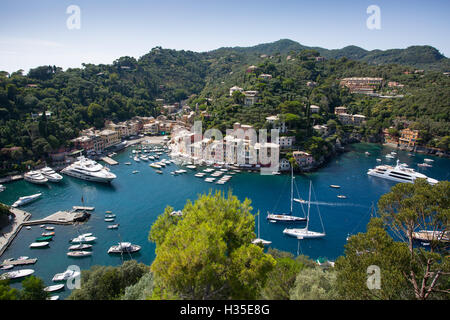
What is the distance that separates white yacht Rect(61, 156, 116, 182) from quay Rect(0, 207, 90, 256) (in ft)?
18.4

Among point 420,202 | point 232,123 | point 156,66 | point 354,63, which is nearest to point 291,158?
point 232,123

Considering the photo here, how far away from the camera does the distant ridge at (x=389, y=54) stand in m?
88.6

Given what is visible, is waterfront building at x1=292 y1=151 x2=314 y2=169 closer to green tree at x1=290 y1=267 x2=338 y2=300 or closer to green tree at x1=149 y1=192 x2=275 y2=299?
green tree at x1=290 y1=267 x2=338 y2=300

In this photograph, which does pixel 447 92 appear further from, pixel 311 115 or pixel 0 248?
pixel 0 248

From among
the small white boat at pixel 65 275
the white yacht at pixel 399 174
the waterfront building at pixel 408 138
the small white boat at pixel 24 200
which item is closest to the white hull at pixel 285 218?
the small white boat at pixel 65 275

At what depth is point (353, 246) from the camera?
25.2 ft

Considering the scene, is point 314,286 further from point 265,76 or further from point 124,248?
point 265,76

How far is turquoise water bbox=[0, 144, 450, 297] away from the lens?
14.6 m

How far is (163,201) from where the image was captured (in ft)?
66.5

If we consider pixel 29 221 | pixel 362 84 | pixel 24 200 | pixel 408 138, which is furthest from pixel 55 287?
pixel 362 84

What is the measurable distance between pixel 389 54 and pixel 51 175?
12378cm

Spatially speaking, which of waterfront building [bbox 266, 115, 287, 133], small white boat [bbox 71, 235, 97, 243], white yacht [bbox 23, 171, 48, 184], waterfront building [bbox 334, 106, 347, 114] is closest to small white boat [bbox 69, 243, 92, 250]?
small white boat [bbox 71, 235, 97, 243]

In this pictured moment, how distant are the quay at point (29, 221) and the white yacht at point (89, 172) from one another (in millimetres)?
5599
